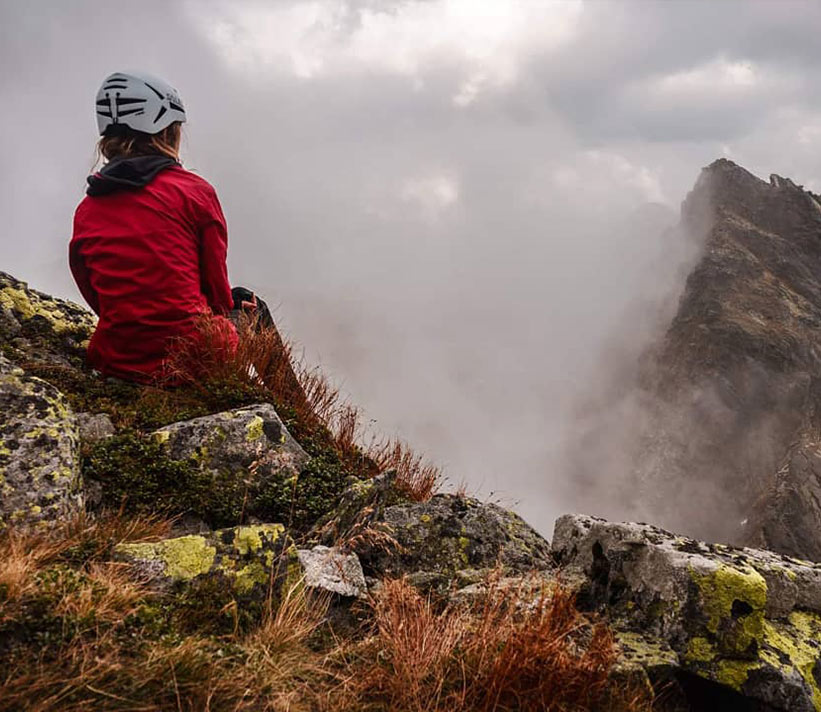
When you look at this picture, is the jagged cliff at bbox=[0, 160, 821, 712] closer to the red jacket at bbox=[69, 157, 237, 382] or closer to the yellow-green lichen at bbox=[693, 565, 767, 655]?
the yellow-green lichen at bbox=[693, 565, 767, 655]

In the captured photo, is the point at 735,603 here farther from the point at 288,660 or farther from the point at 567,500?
the point at 567,500

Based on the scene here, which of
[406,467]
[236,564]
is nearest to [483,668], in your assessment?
[236,564]

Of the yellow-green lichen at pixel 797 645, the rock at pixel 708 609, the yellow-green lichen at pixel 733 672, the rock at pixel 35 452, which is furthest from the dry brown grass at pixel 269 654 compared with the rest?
the yellow-green lichen at pixel 797 645

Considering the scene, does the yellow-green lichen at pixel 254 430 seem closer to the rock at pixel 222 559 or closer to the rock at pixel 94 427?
the rock at pixel 94 427

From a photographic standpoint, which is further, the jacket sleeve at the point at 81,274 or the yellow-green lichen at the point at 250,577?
the jacket sleeve at the point at 81,274

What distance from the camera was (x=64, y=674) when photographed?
95.9 inches

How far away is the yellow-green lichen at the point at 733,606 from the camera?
3855 millimetres

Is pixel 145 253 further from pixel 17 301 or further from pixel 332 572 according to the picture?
pixel 332 572

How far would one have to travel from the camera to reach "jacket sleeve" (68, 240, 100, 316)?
6.09m

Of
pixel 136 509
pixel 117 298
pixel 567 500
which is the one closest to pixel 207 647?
pixel 136 509

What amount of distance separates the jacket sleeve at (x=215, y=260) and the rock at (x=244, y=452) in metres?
1.53

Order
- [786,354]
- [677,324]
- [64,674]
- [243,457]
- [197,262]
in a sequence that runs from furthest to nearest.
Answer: [677,324]
[786,354]
[197,262]
[243,457]
[64,674]

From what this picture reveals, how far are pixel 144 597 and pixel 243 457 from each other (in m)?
2.30

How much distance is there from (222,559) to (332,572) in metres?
0.81
